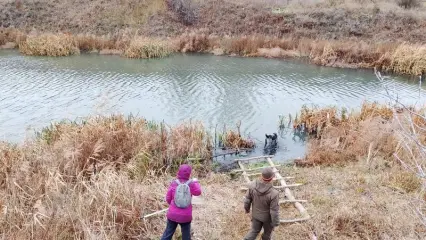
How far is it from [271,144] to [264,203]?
5327 millimetres

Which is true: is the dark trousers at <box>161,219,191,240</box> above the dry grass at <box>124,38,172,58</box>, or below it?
above

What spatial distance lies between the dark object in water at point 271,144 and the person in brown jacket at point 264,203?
4.72 m

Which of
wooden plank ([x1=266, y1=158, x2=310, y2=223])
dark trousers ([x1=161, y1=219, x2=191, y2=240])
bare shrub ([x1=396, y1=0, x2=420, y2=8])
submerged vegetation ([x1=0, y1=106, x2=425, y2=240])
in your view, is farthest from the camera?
bare shrub ([x1=396, y1=0, x2=420, y2=8])

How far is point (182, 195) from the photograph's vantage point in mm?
4402

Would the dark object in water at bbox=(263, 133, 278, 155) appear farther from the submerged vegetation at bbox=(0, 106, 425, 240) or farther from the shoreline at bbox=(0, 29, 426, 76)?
the shoreline at bbox=(0, 29, 426, 76)

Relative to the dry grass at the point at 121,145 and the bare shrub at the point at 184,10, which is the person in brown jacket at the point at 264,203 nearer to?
the dry grass at the point at 121,145

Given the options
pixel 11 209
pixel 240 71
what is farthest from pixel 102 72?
pixel 11 209

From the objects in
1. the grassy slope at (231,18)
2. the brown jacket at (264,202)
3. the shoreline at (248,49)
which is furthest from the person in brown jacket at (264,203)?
the grassy slope at (231,18)

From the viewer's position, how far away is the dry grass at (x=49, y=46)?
19359 millimetres

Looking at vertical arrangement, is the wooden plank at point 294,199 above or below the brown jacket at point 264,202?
below


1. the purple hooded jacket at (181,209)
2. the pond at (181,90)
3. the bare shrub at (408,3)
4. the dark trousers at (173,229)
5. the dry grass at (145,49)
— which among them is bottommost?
the pond at (181,90)

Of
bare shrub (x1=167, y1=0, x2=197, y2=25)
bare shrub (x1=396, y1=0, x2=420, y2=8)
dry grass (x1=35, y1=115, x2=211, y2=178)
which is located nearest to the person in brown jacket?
dry grass (x1=35, y1=115, x2=211, y2=178)

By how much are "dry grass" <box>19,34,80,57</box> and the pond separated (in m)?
0.70

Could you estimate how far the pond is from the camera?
36.5ft
